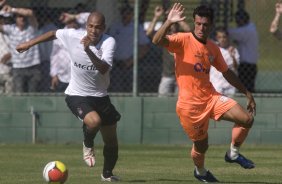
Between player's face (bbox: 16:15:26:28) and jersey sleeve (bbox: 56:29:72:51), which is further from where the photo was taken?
player's face (bbox: 16:15:26:28)

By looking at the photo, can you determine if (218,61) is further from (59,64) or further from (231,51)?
(59,64)

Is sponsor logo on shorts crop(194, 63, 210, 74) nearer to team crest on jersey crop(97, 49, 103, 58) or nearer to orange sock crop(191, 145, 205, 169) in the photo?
orange sock crop(191, 145, 205, 169)

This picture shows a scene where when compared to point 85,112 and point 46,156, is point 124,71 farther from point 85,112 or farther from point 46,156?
point 85,112

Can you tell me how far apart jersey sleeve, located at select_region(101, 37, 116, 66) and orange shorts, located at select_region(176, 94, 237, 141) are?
1080mm

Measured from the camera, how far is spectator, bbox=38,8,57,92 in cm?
1817

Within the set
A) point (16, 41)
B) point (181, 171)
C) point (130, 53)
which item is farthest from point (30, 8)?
point (181, 171)

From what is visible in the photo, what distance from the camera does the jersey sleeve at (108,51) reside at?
1189 centimetres

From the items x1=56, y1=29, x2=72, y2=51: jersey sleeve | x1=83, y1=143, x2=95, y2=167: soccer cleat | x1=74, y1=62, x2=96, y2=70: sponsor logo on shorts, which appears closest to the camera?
x1=74, y1=62, x2=96, y2=70: sponsor logo on shorts

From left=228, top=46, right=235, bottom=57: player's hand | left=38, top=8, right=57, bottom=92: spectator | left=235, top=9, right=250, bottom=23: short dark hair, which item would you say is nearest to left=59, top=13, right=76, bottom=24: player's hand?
left=38, top=8, right=57, bottom=92: spectator

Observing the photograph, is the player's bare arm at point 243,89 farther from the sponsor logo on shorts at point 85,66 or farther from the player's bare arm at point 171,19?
the sponsor logo on shorts at point 85,66

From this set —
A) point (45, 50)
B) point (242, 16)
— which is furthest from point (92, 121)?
point (242, 16)

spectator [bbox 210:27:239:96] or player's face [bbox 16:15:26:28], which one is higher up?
player's face [bbox 16:15:26:28]

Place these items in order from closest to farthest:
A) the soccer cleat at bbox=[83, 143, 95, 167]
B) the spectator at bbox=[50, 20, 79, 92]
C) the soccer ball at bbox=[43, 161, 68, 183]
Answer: the soccer ball at bbox=[43, 161, 68, 183] < the soccer cleat at bbox=[83, 143, 95, 167] < the spectator at bbox=[50, 20, 79, 92]

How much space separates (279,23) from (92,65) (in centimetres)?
673
